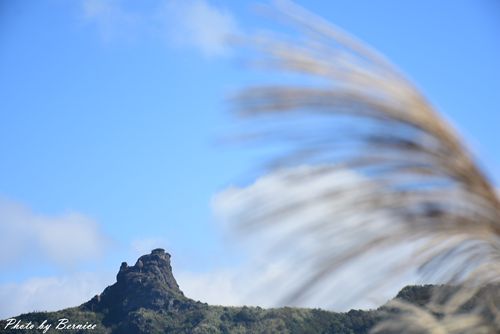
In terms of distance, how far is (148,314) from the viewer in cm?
8800

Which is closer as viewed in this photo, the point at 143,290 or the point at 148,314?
the point at 148,314

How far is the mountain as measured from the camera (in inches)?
3216

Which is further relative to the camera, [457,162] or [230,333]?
[230,333]

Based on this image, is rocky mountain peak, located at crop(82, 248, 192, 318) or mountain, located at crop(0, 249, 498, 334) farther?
rocky mountain peak, located at crop(82, 248, 192, 318)

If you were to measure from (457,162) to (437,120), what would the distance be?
0.08 m

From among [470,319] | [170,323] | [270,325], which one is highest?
[170,323]

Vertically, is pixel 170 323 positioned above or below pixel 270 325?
above

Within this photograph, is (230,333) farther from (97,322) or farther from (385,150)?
(385,150)

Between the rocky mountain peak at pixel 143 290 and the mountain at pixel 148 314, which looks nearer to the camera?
the mountain at pixel 148 314

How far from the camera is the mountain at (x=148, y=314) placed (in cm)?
8169

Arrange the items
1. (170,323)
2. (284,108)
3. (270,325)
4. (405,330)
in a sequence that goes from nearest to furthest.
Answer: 1. (284,108)
2. (405,330)
3. (270,325)
4. (170,323)

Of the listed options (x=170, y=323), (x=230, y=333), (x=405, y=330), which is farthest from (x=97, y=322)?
(x=405, y=330)

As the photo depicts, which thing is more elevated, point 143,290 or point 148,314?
point 143,290

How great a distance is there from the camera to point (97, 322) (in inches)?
3469
